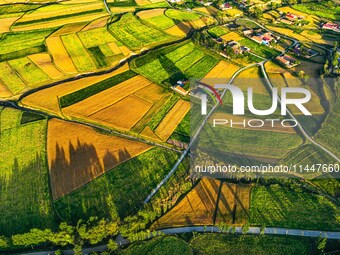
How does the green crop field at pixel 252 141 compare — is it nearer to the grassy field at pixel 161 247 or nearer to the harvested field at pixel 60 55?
the grassy field at pixel 161 247

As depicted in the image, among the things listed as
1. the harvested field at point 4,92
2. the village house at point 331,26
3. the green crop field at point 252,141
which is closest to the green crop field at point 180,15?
the village house at point 331,26

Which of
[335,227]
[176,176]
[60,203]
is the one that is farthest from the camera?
[176,176]

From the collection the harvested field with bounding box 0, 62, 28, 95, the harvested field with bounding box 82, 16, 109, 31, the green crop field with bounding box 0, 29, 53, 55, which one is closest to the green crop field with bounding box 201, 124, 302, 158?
the harvested field with bounding box 0, 62, 28, 95

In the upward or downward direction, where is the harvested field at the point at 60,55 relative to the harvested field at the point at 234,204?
upward

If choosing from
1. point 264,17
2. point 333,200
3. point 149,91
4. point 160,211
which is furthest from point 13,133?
point 264,17

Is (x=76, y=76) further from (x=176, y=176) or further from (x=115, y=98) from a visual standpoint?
(x=176, y=176)

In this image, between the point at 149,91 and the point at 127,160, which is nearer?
the point at 127,160
